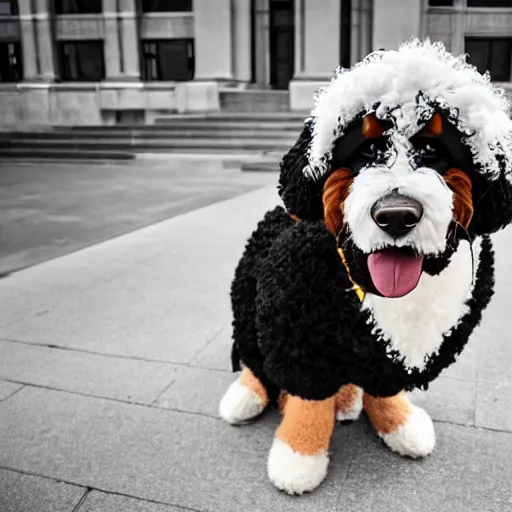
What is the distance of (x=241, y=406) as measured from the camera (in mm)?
2191

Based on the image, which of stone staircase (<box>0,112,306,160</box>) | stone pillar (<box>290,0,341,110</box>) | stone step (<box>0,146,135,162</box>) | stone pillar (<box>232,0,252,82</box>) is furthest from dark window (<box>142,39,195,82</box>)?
stone step (<box>0,146,135,162</box>)

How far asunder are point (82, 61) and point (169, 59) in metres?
3.41

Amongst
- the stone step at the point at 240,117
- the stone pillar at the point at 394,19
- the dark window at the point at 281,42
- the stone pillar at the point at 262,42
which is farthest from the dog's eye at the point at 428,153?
the dark window at the point at 281,42

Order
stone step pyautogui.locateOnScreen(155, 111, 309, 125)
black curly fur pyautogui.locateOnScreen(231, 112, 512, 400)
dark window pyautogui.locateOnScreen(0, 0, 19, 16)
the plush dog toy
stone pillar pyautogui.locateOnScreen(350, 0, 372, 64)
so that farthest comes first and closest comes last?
dark window pyautogui.locateOnScreen(0, 0, 19, 16)
stone pillar pyautogui.locateOnScreen(350, 0, 372, 64)
stone step pyautogui.locateOnScreen(155, 111, 309, 125)
black curly fur pyautogui.locateOnScreen(231, 112, 512, 400)
the plush dog toy

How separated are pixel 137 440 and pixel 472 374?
4.94ft

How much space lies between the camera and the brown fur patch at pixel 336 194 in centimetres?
145

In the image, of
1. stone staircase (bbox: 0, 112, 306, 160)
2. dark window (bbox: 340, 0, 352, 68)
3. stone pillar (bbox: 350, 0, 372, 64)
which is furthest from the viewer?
dark window (bbox: 340, 0, 352, 68)

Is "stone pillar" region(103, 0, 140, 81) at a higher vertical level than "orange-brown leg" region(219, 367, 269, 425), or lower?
higher

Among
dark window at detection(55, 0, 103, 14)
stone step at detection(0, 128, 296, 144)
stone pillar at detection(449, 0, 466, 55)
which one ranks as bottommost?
stone step at detection(0, 128, 296, 144)

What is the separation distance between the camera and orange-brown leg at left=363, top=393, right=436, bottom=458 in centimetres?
197

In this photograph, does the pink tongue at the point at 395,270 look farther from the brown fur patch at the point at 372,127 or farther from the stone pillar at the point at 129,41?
the stone pillar at the point at 129,41

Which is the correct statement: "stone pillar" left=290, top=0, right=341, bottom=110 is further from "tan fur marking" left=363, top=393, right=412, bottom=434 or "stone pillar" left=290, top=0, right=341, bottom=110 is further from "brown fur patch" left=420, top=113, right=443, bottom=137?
"brown fur patch" left=420, top=113, right=443, bottom=137

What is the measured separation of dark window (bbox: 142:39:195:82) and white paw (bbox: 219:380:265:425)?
21364mm

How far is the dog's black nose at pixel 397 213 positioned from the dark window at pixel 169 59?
22.1 meters
